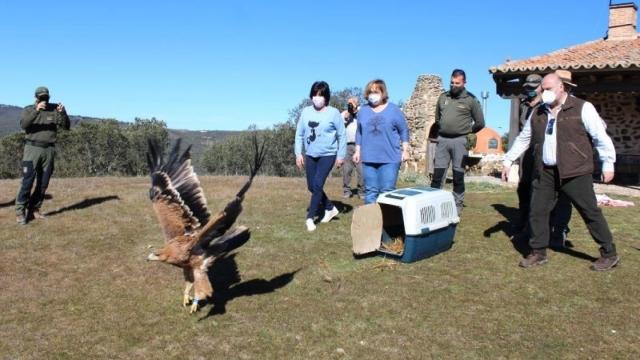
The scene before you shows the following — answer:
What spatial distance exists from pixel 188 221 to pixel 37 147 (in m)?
4.68

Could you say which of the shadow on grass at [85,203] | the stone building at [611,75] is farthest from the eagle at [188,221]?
the stone building at [611,75]

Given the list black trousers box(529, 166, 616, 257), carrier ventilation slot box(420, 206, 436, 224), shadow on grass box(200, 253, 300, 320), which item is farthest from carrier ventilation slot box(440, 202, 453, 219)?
shadow on grass box(200, 253, 300, 320)

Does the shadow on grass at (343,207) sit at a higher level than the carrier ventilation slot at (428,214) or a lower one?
lower

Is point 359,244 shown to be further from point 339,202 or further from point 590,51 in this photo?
point 590,51

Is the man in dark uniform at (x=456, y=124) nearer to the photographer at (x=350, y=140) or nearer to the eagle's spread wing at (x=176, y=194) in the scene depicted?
the photographer at (x=350, y=140)

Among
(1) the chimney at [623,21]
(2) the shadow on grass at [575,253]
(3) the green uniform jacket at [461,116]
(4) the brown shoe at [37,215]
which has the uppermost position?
(1) the chimney at [623,21]

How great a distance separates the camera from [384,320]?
4.20 metres

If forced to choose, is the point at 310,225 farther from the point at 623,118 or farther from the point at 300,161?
the point at 623,118

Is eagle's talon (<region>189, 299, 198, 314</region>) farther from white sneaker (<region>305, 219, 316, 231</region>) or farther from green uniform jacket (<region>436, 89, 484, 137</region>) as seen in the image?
green uniform jacket (<region>436, 89, 484, 137</region>)

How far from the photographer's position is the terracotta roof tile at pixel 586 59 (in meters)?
12.6

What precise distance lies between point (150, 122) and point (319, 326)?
45135 millimetres

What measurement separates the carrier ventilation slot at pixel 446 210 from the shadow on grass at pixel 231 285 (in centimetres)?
182

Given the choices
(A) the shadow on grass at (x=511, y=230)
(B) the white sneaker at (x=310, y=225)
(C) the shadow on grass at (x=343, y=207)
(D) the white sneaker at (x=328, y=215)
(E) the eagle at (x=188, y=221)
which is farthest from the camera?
(C) the shadow on grass at (x=343, y=207)

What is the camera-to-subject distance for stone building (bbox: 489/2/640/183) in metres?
12.7
